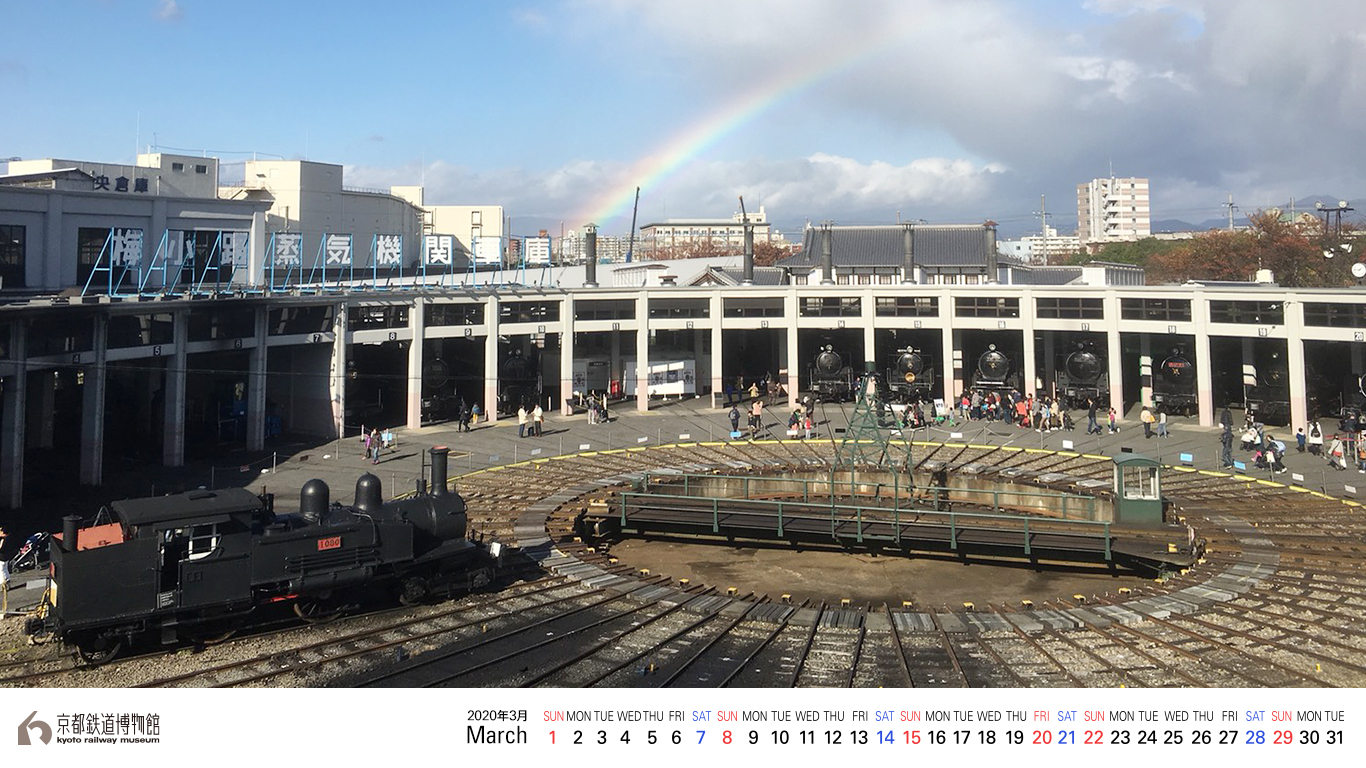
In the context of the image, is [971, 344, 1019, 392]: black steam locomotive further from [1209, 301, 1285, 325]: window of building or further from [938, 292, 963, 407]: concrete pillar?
[1209, 301, 1285, 325]: window of building

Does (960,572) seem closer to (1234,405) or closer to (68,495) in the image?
(68,495)

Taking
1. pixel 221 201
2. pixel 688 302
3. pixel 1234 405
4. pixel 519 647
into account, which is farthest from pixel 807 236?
pixel 519 647

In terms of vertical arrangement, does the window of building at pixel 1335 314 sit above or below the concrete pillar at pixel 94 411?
above

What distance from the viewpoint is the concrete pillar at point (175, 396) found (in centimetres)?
3688

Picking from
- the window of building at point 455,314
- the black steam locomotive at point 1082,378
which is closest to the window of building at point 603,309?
the window of building at point 455,314

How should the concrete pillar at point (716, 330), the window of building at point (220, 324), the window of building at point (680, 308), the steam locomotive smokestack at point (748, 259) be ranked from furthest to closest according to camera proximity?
the steam locomotive smokestack at point (748, 259), the window of building at point (680, 308), the concrete pillar at point (716, 330), the window of building at point (220, 324)

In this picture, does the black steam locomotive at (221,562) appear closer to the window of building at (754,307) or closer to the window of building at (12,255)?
the window of building at (12,255)

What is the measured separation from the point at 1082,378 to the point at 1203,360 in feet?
20.9

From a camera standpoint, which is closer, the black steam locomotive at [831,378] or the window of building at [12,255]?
the window of building at [12,255]

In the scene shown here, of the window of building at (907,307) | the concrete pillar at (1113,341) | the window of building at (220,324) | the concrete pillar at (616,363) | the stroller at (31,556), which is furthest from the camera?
the concrete pillar at (616,363)

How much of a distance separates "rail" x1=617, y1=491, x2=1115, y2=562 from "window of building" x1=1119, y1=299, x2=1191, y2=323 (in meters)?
22.2

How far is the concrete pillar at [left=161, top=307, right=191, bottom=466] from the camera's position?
36875mm

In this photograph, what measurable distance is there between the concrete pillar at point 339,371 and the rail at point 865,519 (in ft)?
67.5

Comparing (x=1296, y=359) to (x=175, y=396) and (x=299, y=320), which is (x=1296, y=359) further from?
(x=175, y=396)
